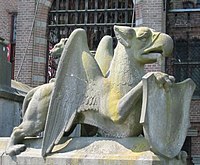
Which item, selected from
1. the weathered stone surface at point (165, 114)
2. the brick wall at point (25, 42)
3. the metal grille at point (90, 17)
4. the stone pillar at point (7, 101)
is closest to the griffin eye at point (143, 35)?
the weathered stone surface at point (165, 114)

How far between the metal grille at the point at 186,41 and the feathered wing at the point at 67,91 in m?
13.9

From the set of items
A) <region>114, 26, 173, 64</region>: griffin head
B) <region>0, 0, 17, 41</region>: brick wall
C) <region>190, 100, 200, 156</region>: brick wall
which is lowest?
<region>190, 100, 200, 156</region>: brick wall

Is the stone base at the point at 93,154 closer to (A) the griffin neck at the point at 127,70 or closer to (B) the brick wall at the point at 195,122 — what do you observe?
(A) the griffin neck at the point at 127,70

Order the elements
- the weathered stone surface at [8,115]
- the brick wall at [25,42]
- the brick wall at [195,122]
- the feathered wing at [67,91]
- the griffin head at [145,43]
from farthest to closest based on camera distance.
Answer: the brick wall at [195,122] < the brick wall at [25,42] < the weathered stone surface at [8,115] < the feathered wing at [67,91] < the griffin head at [145,43]

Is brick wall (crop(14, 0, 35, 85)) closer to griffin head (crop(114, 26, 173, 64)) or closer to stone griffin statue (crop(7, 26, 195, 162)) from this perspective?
stone griffin statue (crop(7, 26, 195, 162))

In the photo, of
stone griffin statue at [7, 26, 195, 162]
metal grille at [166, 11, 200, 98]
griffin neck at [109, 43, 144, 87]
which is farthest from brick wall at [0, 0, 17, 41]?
griffin neck at [109, 43, 144, 87]

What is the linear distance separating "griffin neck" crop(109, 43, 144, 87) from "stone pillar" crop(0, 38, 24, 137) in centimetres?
280

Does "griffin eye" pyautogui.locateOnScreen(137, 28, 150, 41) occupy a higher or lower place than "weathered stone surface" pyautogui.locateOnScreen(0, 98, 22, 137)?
higher

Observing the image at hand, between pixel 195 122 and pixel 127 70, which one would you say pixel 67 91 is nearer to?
pixel 127 70

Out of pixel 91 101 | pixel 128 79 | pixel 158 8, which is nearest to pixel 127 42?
pixel 128 79

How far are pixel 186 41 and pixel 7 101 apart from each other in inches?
517

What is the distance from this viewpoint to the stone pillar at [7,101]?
258 inches

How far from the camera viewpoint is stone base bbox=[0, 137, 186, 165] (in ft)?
12.3

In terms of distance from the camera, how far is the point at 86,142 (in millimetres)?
4078
